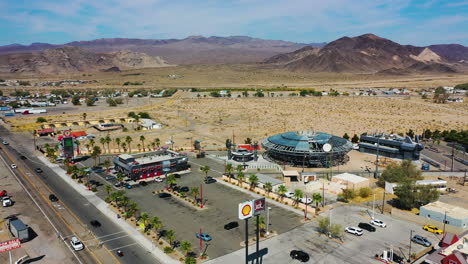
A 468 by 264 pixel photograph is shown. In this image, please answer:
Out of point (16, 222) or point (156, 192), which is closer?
point (16, 222)

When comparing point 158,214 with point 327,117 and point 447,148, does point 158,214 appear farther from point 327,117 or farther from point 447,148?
point 327,117

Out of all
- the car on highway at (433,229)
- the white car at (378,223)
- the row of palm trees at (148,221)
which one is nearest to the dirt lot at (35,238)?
the row of palm trees at (148,221)

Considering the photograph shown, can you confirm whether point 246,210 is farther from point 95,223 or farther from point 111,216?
point 111,216

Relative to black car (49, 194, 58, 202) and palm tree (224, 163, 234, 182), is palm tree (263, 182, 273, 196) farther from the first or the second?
black car (49, 194, 58, 202)

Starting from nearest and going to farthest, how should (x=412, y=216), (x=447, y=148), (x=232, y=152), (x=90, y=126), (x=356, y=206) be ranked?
(x=412, y=216), (x=356, y=206), (x=232, y=152), (x=447, y=148), (x=90, y=126)

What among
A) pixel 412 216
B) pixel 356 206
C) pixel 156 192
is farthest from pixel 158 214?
pixel 412 216

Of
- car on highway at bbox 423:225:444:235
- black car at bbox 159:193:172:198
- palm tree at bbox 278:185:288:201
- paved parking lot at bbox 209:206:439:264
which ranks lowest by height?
paved parking lot at bbox 209:206:439:264

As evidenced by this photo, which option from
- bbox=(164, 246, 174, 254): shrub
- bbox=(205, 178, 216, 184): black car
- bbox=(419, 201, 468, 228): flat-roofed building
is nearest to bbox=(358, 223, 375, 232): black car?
bbox=(419, 201, 468, 228): flat-roofed building
